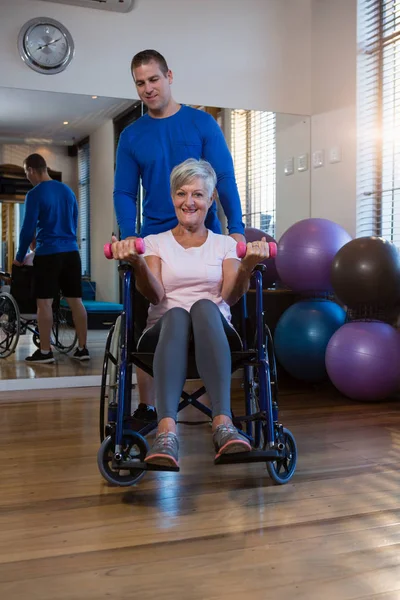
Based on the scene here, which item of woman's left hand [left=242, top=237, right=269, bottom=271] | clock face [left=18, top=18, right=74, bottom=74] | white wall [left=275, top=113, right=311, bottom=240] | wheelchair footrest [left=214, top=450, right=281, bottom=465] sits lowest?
wheelchair footrest [left=214, top=450, right=281, bottom=465]

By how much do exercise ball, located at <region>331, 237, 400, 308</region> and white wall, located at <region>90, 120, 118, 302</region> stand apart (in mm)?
1286

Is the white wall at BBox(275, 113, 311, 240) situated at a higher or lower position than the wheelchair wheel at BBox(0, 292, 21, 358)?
higher

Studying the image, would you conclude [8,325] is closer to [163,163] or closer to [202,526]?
[163,163]

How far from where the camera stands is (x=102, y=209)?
3.68 m

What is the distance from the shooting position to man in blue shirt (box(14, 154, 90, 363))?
3.59 metres

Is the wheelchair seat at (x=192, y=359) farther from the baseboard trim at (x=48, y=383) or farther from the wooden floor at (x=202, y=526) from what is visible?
the baseboard trim at (x=48, y=383)

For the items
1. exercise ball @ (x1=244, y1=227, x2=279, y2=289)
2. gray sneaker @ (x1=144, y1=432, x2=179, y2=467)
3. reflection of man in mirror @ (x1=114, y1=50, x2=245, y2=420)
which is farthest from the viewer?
exercise ball @ (x1=244, y1=227, x2=279, y2=289)

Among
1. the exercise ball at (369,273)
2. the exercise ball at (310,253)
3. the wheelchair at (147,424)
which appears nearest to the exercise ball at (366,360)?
the exercise ball at (369,273)

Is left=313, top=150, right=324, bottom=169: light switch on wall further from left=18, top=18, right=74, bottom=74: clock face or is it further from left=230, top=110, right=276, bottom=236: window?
left=18, top=18, right=74, bottom=74: clock face

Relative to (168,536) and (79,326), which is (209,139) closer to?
(168,536)

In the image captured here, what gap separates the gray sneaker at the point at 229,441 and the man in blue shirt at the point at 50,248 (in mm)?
2229

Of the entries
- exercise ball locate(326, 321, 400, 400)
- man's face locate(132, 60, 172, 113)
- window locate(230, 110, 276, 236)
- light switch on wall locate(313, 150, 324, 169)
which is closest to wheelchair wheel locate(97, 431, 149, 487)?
man's face locate(132, 60, 172, 113)

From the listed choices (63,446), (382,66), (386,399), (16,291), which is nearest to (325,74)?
(382,66)

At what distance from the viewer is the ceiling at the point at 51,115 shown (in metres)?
3.48
